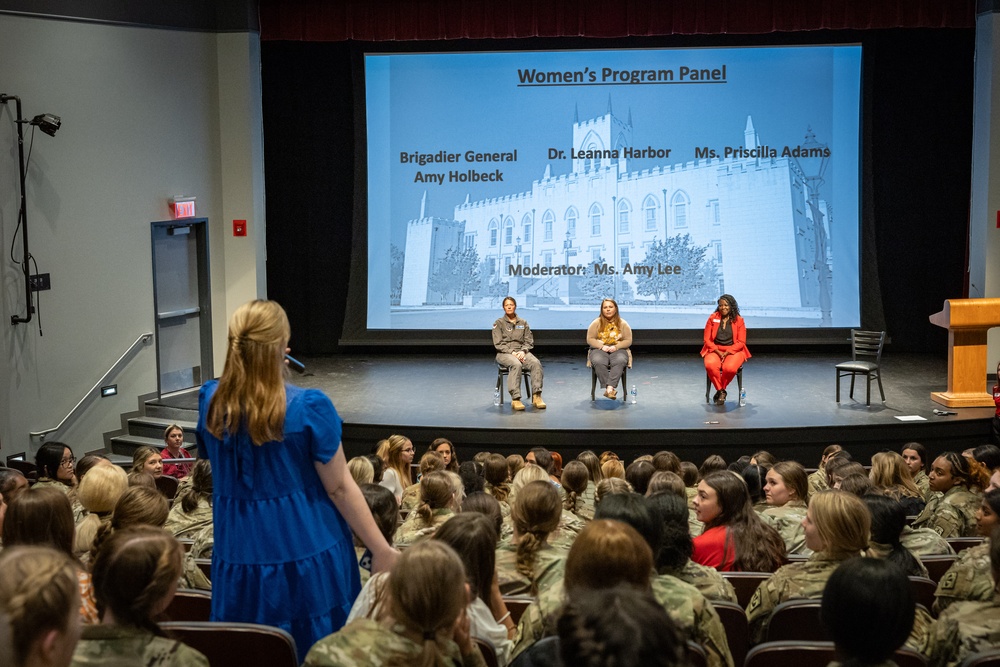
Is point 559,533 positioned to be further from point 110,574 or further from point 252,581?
point 110,574

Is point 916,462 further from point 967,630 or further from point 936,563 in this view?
point 967,630

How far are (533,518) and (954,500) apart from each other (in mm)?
2367

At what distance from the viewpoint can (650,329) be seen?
11461 millimetres

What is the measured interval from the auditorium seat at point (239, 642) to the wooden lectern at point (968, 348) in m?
7.55

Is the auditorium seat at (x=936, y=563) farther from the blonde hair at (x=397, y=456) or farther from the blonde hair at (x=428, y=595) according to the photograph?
the blonde hair at (x=397, y=456)

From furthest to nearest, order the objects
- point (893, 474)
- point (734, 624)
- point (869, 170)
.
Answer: point (869, 170), point (893, 474), point (734, 624)

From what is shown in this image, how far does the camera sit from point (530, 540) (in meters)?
3.34

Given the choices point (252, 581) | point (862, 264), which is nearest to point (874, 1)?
point (862, 264)

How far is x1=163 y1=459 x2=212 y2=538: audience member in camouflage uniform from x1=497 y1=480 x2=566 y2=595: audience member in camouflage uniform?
171 centimetres

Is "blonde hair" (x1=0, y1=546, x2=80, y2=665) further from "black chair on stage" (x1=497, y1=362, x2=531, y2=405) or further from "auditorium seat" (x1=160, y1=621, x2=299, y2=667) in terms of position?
"black chair on stage" (x1=497, y1=362, x2=531, y2=405)

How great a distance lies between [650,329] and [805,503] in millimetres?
6864

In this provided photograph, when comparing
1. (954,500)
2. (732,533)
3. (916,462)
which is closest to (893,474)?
(954,500)

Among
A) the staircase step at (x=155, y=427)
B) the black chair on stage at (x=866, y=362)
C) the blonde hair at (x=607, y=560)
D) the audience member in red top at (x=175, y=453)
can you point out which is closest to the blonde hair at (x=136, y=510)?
the blonde hair at (x=607, y=560)

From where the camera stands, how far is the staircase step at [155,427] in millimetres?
9320
